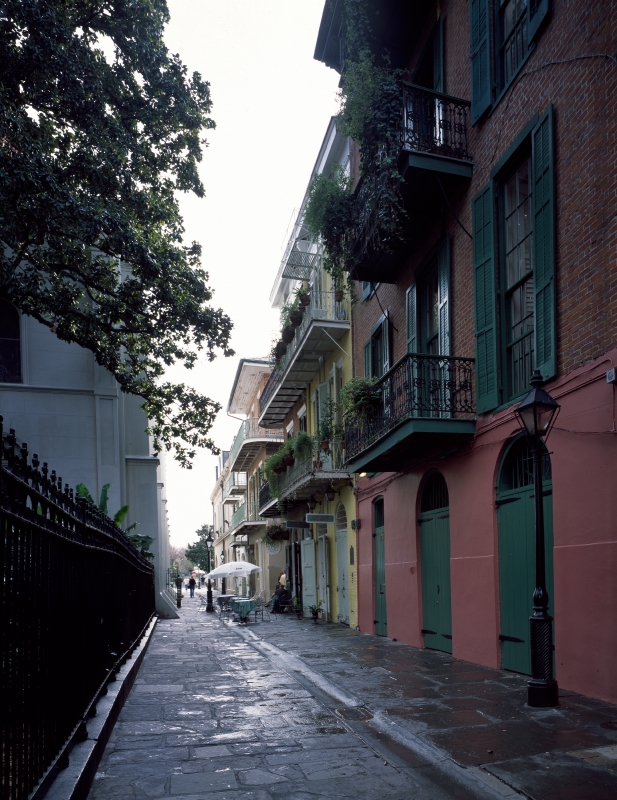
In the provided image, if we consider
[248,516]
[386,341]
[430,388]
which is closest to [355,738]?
[430,388]

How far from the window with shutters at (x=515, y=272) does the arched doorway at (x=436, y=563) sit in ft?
8.35

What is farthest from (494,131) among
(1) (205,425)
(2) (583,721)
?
(1) (205,425)

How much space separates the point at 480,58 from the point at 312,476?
36.8 ft

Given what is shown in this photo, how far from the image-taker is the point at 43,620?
13.6 ft

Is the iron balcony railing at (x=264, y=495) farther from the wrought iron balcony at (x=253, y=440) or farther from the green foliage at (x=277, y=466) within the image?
the green foliage at (x=277, y=466)

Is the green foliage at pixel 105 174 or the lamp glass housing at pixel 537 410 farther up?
the green foliage at pixel 105 174

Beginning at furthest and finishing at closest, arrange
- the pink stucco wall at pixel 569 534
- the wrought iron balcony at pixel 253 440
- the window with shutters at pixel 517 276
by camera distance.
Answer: the wrought iron balcony at pixel 253 440
the window with shutters at pixel 517 276
the pink stucco wall at pixel 569 534

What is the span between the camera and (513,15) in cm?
1017

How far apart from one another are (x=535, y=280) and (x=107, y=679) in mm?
6805

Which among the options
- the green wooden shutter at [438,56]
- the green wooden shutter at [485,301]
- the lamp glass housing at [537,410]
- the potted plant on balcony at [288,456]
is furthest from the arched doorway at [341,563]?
the lamp glass housing at [537,410]

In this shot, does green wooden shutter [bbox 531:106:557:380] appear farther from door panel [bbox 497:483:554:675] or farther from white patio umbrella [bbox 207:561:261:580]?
white patio umbrella [bbox 207:561:261:580]

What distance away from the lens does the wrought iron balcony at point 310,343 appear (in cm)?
1925

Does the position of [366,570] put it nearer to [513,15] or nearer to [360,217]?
[360,217]

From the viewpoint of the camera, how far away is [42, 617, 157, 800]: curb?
420cm
